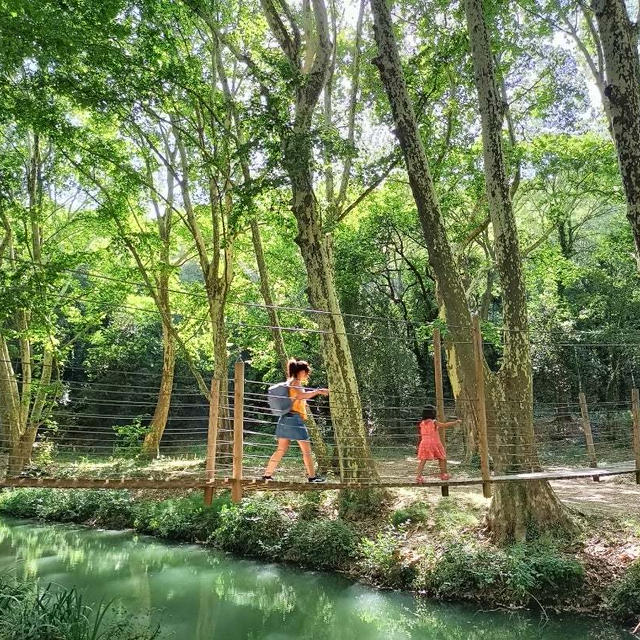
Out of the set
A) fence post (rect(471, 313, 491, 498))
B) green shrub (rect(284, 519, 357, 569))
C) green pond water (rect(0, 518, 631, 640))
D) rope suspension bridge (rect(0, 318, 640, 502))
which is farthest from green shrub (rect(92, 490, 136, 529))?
fence post (rect(471, 313, 491, 498))

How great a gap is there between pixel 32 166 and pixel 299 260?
20.1ft

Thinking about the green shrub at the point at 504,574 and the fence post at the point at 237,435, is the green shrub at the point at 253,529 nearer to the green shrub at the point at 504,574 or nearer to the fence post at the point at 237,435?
the green shrub at the point at 504,574

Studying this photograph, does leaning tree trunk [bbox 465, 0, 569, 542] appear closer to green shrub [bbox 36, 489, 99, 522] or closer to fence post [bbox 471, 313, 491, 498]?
fence post [bbox 471, 313, 491, 498]

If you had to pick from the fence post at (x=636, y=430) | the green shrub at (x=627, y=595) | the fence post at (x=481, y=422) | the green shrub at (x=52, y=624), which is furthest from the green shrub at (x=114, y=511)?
the fence post at (x=636, y=430)

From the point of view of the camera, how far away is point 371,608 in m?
5.43

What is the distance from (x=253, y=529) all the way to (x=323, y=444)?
1.44m

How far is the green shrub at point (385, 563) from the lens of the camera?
5.71m

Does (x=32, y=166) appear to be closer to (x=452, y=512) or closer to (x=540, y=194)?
(x=452, y=512)

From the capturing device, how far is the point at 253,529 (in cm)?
732

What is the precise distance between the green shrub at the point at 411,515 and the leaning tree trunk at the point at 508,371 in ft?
3.50

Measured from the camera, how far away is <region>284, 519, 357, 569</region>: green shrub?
6.38 m

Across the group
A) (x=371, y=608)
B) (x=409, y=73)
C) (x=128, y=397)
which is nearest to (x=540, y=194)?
(x=409, y=73)

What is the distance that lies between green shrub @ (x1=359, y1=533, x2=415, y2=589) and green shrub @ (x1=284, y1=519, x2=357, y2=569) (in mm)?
221

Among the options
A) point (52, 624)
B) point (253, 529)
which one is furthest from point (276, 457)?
point (253, 529)
